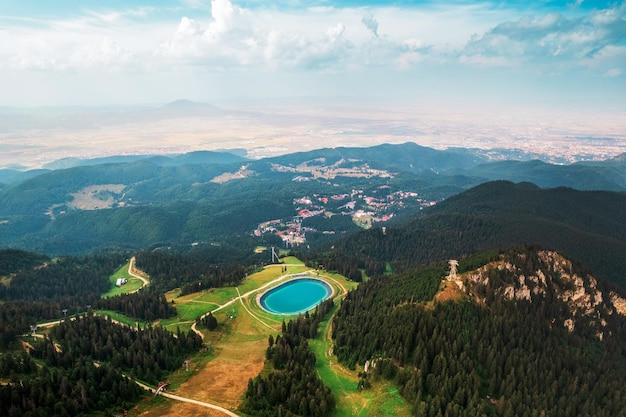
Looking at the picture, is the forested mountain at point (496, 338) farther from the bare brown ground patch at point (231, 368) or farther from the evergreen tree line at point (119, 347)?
the evergreen tree line at point (119, 347)

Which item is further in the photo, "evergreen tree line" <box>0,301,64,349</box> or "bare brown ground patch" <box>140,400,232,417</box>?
"evergreen tree line" <box>0,301,64,349</box>

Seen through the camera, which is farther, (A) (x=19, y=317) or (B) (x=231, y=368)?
(A) (x=19, y=317)

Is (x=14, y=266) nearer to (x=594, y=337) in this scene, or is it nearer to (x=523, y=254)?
(x=523, y=254)

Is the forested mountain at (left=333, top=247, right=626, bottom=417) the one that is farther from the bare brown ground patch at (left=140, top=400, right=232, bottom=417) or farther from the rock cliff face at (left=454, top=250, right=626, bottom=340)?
the bare brown ground patch at (left=140, top=400, right=232, bottom=417)

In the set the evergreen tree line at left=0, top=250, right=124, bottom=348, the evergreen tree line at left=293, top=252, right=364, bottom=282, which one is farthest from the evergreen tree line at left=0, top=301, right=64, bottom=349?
the evergreen tree line at left=293, top=252, right=364, bottom=282

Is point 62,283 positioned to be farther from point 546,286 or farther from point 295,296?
point 546,286

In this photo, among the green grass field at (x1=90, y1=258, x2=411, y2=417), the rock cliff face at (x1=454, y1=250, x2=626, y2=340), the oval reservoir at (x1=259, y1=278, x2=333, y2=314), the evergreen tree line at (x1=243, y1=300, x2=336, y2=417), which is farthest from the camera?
the oval reservoir at (x1=259, y1=278, x2=333, y2=314)

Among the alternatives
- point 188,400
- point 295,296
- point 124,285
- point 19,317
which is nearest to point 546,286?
point 295,296
